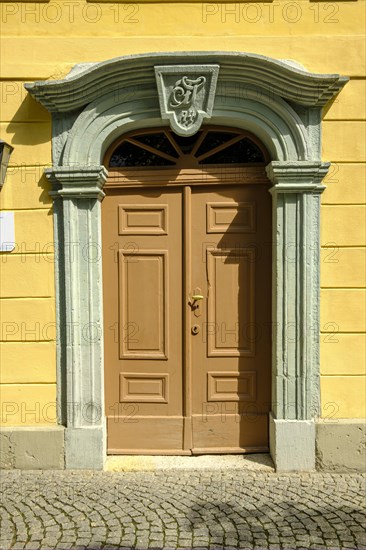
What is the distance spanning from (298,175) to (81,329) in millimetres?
2383

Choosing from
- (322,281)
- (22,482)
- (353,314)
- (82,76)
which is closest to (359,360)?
(353,314)

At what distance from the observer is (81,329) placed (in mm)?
4188

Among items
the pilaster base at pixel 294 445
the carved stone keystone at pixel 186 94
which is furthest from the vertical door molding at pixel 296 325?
the carved stone keystone at pixel 186 94

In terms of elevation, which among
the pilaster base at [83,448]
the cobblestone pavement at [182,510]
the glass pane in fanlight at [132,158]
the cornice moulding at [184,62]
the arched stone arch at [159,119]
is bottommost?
the cobblestone pavement at [182,510]

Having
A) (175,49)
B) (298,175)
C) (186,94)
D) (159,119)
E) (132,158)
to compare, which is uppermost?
(175,49)

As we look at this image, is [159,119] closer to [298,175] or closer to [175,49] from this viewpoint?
[175,49]

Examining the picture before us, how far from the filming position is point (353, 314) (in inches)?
162

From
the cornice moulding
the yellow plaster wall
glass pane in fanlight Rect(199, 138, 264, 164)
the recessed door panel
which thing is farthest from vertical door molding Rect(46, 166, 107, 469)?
glass pane in fanlight Rect(199, 138, 264, 164)

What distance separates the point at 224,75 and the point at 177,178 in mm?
975

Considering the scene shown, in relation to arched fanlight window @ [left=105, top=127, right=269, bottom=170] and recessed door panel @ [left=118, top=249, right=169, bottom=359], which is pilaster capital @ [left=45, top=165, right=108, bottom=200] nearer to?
arched fanlight window @ [left=105, top=127, right=269, bottom=170]

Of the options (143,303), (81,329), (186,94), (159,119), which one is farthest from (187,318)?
(186,94)

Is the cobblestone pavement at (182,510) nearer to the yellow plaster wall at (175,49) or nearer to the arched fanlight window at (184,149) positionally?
the yellow plaster wall at (175,49)

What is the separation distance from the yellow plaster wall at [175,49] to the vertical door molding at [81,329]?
0.13 meters

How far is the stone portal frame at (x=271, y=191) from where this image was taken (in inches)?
156
